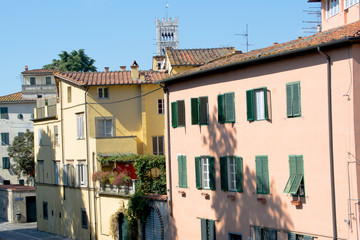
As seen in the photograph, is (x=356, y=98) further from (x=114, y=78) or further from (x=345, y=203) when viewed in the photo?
(x=114, y=78)

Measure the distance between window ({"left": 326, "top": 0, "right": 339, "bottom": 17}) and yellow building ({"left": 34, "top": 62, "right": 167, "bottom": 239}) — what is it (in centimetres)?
1459

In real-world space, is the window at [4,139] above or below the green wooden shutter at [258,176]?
above

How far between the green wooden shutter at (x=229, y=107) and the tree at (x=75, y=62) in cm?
7262

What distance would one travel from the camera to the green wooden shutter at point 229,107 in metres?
24.8

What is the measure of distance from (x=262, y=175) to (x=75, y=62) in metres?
76.0

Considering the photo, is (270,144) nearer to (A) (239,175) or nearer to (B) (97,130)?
(A) (239,175)

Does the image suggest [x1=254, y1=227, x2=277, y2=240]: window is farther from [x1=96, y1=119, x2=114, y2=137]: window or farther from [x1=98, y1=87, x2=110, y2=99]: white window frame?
[x1=98, y1=87, x2=110, y2=99]: white window frame

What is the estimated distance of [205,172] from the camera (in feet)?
88.1

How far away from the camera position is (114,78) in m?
40.2

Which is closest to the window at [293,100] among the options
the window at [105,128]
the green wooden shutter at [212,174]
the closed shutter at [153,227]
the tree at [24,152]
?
the green wooden shutter at [212,174]

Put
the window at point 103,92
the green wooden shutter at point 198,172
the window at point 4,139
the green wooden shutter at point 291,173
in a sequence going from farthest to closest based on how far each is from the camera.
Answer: the window at point 4,139 → the window at point 103,92 → the green wooden shutter at point 198,172 → the green wooden shutter at point 291,173

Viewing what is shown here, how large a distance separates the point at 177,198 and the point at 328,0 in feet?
36.0

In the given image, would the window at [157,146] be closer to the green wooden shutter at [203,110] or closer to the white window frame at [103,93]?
the white window frame at [103,93]

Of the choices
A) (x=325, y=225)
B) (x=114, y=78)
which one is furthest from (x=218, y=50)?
(x=325, y=225)
